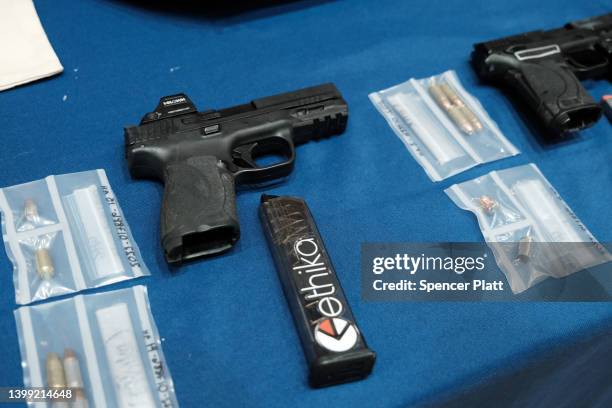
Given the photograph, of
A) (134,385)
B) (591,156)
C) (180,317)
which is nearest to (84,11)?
(180,317)

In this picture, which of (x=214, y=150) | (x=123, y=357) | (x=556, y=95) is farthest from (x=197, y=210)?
(x=556, y=95)

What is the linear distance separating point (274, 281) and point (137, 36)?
2.54ft

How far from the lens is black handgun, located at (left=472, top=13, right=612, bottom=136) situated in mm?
1395

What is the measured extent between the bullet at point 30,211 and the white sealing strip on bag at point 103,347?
19cm

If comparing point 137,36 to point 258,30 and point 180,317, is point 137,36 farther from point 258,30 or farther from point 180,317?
point 180,317

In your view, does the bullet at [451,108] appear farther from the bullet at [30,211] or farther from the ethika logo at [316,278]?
the bullet at [30,211]

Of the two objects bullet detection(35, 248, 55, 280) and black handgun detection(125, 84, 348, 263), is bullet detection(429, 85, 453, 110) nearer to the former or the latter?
black handgun detection(125, 84, 348, 263)

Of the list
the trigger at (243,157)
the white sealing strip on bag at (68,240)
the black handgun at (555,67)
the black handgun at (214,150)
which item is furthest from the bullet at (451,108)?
the white sealing strip on bag at (68,240)

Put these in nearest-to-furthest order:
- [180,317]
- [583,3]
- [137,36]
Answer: [180,317] < [137,36] < [583,3]

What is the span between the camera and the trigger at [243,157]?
4.17 ft

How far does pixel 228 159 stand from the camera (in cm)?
125

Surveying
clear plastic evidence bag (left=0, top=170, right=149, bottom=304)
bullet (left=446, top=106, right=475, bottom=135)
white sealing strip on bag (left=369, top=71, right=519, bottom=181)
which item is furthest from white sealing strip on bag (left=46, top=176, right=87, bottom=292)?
bullet (left=446, top=106, right=475, bottom=135)

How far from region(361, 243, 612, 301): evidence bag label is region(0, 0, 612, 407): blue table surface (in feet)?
0.07

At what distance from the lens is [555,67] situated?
1.47 m
